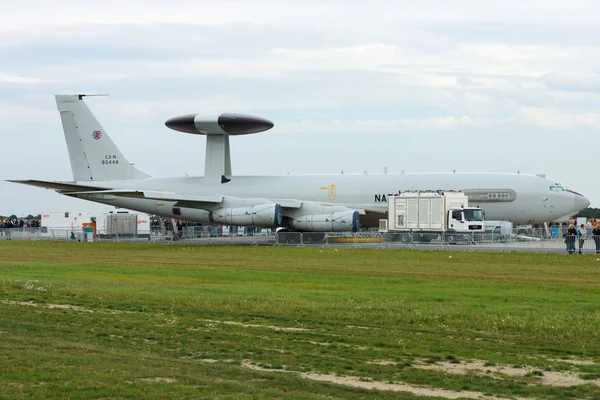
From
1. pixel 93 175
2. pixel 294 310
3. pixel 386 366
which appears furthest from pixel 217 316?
pixel 93 175

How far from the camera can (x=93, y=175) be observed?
6494 cm

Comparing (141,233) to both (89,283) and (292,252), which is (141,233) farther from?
(89,283)

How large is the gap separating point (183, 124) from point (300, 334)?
43544 millimetres

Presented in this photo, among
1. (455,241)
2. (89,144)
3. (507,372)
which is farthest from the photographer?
(89,144)

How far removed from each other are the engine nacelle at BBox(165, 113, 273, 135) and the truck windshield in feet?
45.6

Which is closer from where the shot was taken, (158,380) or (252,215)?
(158,380)

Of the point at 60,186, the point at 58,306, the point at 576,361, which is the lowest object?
the point at 576,361

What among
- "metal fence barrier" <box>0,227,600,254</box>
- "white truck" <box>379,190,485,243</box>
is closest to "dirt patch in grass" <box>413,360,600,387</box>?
"metal fence barrier" <box>0,227,600,254</box>

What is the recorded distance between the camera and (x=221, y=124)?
5797cm

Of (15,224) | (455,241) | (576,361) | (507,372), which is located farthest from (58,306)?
(15,224)

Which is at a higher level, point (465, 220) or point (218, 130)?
point (218, 130)

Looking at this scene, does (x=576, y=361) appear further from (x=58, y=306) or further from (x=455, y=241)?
(x=455, y=241)

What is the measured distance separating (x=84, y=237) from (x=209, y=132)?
14669mm

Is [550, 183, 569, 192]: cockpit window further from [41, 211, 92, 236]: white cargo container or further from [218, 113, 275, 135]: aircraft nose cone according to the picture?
[41, 211, 92, 236]: white cargo container
